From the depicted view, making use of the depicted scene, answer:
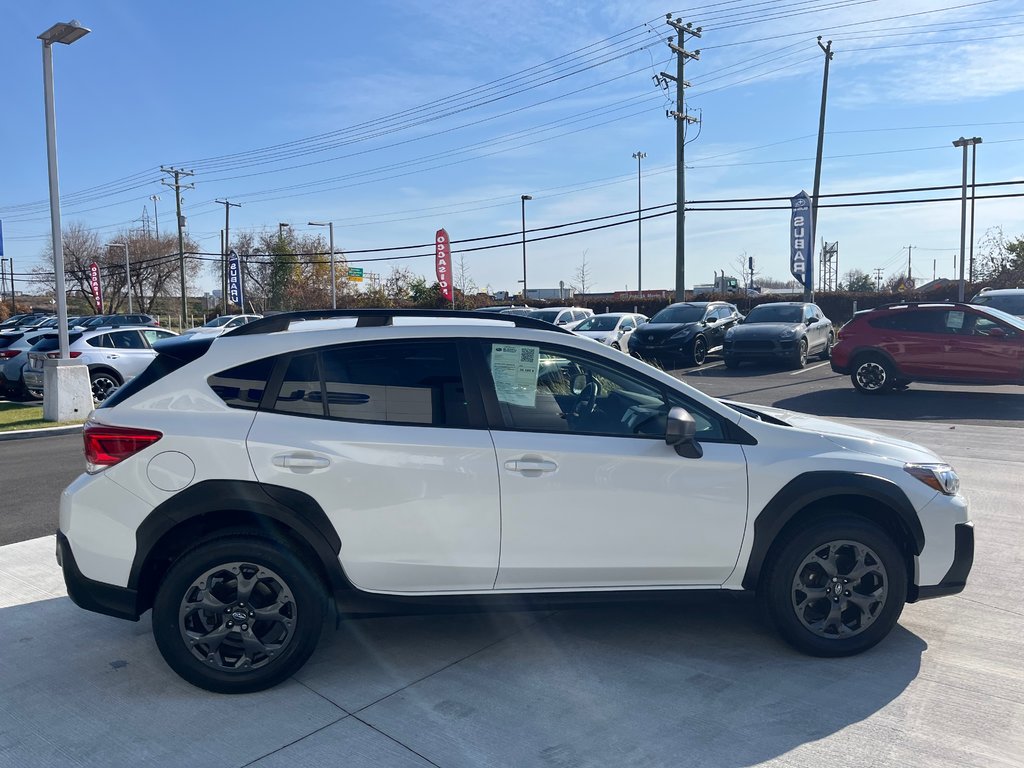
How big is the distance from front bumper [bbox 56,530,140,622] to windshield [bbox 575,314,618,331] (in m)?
20.3

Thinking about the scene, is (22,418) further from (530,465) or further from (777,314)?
(777,314)

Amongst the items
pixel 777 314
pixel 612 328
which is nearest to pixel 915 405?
pixel 777 314

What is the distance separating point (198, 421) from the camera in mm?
3625

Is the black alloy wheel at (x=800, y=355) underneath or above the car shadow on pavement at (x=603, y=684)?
above

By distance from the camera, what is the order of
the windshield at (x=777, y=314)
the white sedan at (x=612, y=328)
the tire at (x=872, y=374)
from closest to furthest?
the tire at (x=872, y=374) < the windshield at (x=777, y=314) < the white sedan at (x=612, y=328)

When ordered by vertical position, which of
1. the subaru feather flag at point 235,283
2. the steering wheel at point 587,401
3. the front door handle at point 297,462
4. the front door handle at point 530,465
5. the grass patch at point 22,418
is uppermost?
the subaru feather flag at point 235,283

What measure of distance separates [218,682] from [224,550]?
62 cm

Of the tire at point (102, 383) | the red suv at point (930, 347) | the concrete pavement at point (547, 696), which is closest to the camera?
the concrete pavement at point (547, 696)

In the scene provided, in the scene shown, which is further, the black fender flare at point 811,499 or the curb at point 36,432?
the curb at point 36,432

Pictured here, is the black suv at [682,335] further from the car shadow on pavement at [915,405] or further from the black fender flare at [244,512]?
the black fender flare at [244,512]

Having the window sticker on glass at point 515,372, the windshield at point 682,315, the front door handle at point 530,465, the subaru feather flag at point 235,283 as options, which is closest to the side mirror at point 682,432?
the front door handle at point 530,465

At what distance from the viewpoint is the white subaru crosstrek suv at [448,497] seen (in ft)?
11.7

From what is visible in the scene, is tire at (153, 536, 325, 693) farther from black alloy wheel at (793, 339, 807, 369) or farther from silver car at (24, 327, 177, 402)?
black alloy wheel at (793, 339, 807, 369)

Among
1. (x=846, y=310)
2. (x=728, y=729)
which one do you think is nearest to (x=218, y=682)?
(x=728, y=729)
